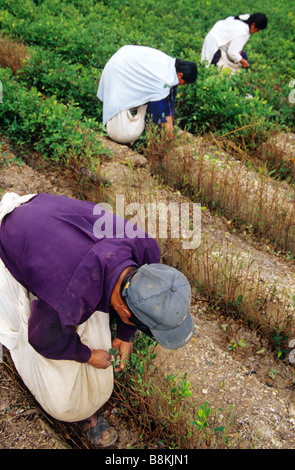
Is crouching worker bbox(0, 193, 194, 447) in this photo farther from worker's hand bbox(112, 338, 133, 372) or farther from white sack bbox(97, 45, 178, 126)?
white sack bbox(97, 45, 178, 126)

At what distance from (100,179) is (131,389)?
2.13 metres

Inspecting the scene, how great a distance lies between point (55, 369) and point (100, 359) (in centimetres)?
25

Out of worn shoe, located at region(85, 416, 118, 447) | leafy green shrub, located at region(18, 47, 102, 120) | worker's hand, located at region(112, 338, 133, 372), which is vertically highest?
leafy green shrub, located at region(18, 47, 102, 120)

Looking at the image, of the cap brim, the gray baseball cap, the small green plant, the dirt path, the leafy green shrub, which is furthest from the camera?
the leafy green shrub

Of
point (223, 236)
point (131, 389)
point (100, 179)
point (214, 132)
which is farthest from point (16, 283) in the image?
point (214, 132)

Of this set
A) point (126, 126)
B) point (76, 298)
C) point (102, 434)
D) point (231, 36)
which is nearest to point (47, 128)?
point (126, 126)

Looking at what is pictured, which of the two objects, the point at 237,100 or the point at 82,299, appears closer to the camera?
the point at 82,299

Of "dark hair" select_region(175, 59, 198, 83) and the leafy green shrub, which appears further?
the leafy green shrub

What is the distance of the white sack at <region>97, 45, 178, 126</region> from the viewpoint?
4624 millimetres

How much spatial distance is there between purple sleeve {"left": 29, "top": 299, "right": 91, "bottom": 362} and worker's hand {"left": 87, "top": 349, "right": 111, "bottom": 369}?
165 mm

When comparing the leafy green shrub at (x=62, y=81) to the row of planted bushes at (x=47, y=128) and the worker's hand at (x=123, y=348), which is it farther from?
the worker's hand at (x=123, y=348)

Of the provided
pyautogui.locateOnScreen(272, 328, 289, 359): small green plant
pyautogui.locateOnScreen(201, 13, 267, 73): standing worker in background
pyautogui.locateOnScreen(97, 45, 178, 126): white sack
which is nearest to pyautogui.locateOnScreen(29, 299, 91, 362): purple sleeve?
pyautogui.locateOnScreen(272, 328, 289, 359): small green plant

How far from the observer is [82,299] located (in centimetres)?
189

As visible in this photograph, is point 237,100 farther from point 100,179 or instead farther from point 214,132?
point 100,179
